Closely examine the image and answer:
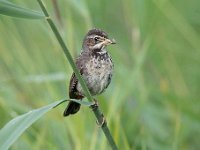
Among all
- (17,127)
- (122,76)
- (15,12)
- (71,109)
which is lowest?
(122,76)

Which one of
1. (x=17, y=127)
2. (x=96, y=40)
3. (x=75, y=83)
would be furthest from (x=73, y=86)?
(x=17, y=127)

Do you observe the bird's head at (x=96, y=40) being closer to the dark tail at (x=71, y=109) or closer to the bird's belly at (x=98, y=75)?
the bird's belly at (x=98, y=75)

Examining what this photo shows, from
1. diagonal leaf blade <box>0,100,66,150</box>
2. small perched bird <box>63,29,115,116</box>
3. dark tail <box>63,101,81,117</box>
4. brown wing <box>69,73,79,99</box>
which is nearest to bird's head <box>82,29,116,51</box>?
small perched bird <box>63,29,115,116</box>

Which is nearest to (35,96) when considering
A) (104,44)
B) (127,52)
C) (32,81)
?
(32,81)

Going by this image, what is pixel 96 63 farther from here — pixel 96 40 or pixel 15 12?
pixel 15 12

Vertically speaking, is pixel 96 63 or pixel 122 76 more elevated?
pixel 96 63

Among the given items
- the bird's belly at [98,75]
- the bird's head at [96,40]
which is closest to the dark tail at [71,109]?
the bird's belly at [98,75]

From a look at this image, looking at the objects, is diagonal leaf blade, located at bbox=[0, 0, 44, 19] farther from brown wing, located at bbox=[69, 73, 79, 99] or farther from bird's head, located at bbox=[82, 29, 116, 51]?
brown wing, located at bbox=[69, 73, 79, 99]
